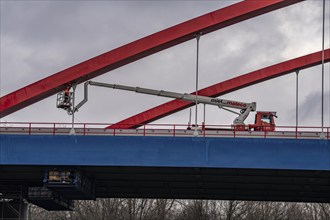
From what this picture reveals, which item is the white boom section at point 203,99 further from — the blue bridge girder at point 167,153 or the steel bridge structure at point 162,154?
the blue bridge girder at point 167,153

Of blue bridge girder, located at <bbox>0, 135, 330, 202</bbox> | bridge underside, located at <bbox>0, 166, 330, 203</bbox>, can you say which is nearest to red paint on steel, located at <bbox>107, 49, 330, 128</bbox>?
bridge underside, located at <bbox>0, 166, 330, 203</bbox>

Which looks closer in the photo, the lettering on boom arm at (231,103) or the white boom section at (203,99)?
the white boom section at (203,99)

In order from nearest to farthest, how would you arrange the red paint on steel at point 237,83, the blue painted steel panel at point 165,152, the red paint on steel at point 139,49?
the blue painted steel panel at point 165,152 → the red paint on steel at point 139,49 → the red paint on steel at point 237,83

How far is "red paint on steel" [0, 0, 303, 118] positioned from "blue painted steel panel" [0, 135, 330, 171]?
20.0 feet

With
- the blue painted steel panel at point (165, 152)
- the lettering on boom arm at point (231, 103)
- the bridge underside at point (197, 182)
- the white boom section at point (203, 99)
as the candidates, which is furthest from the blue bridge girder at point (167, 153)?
the lettering on boom arm at point (231, 103)

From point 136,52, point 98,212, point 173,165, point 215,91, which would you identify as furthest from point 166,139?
point 98,212

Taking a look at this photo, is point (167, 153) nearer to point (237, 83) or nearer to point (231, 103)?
point (237, 83)

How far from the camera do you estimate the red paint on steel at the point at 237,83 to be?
5459 centimetres

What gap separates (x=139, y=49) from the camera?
47.2 m

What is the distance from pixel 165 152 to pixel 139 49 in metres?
8.37

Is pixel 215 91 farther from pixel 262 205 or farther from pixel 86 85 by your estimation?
pixel 262 205

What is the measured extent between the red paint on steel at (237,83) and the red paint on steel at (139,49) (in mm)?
7329

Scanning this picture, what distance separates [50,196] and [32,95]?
7070mm

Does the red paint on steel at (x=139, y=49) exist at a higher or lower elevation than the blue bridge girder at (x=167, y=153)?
higher
